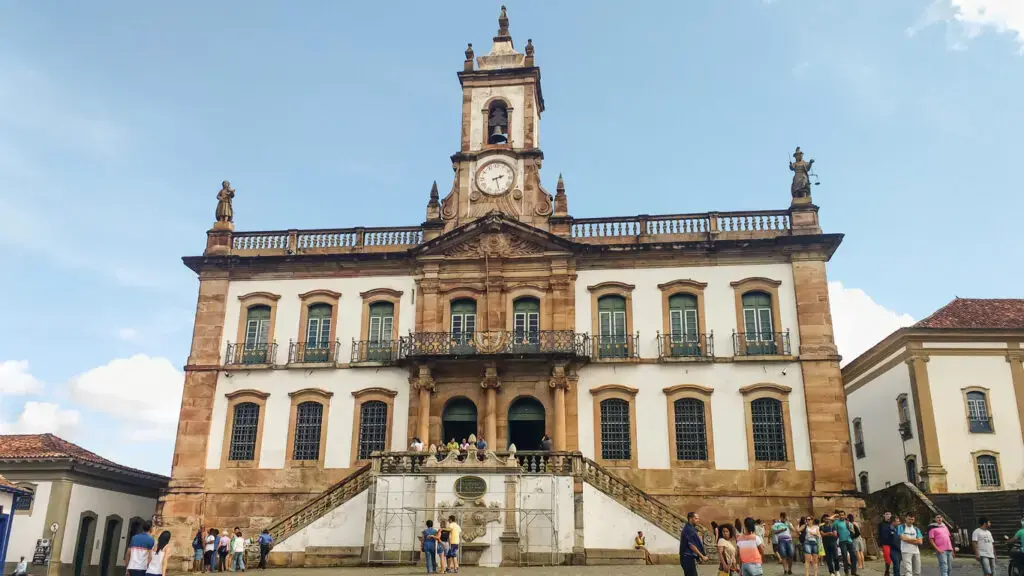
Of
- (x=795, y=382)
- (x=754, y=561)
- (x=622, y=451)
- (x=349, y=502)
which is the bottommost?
(x=754, y=561)

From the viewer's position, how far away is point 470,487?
937 inches

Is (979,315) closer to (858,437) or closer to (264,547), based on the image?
(858,437)

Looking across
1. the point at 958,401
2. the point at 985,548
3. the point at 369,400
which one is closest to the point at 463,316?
the point at 369,400

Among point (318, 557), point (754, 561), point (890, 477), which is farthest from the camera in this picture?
point (890, 477)

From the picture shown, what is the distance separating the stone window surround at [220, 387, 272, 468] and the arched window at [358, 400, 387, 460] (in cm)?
327

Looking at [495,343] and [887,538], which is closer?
[887,538]

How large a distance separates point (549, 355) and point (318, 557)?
8.75m

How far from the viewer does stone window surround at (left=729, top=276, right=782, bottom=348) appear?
28.2 meters

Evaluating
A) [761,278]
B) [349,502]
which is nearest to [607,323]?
[761,278]

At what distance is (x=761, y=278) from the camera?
28.5 meters

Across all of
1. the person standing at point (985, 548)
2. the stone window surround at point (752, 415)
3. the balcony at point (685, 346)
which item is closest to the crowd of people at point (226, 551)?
the balcony at point (685, 346)

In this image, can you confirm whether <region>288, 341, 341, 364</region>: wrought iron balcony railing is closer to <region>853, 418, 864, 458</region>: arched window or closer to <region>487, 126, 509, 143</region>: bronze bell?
<region>487, 126, 509, 143</region>: bronze bell

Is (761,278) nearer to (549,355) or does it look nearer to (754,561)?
(549,355)

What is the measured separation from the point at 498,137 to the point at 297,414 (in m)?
11.7
